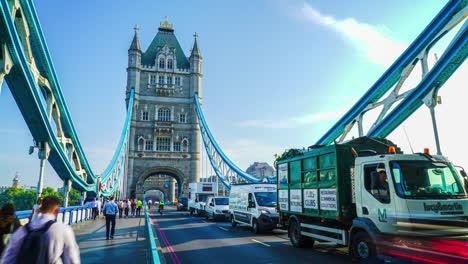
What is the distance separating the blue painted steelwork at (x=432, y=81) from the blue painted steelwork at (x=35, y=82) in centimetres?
1650

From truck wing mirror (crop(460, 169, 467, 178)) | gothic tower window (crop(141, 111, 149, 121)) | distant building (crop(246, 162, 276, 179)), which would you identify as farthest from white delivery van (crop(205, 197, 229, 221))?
distant building (crop(246, 162, 276, 179))

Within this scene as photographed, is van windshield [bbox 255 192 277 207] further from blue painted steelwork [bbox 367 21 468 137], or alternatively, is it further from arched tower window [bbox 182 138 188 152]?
arched tower window [bbox 182 138 188 152]

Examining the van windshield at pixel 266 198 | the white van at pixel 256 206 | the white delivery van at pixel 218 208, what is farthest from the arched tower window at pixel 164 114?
the van windshield at pixel 266 198

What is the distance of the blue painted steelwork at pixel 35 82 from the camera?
36.1ft

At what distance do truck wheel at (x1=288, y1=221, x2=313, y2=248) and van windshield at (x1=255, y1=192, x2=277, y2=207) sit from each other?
3.73m

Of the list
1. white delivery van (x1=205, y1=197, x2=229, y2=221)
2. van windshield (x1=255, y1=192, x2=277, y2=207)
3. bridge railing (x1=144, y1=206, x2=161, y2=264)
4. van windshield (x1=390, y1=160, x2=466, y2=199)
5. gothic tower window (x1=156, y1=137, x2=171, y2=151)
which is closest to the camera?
bridge railing (x1=144, y1=206, x2=161, y2=264)

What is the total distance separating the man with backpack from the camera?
293cm

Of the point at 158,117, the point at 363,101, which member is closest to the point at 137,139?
the point at 158,117

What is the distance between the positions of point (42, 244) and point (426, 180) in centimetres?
713

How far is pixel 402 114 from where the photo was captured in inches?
647

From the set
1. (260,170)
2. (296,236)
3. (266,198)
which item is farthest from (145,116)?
(260,170)

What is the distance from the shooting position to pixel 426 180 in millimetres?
6930

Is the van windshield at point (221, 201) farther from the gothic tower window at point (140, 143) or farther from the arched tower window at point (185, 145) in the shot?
the gothic tower window at point (140, 143)

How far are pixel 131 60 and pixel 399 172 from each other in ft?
181
